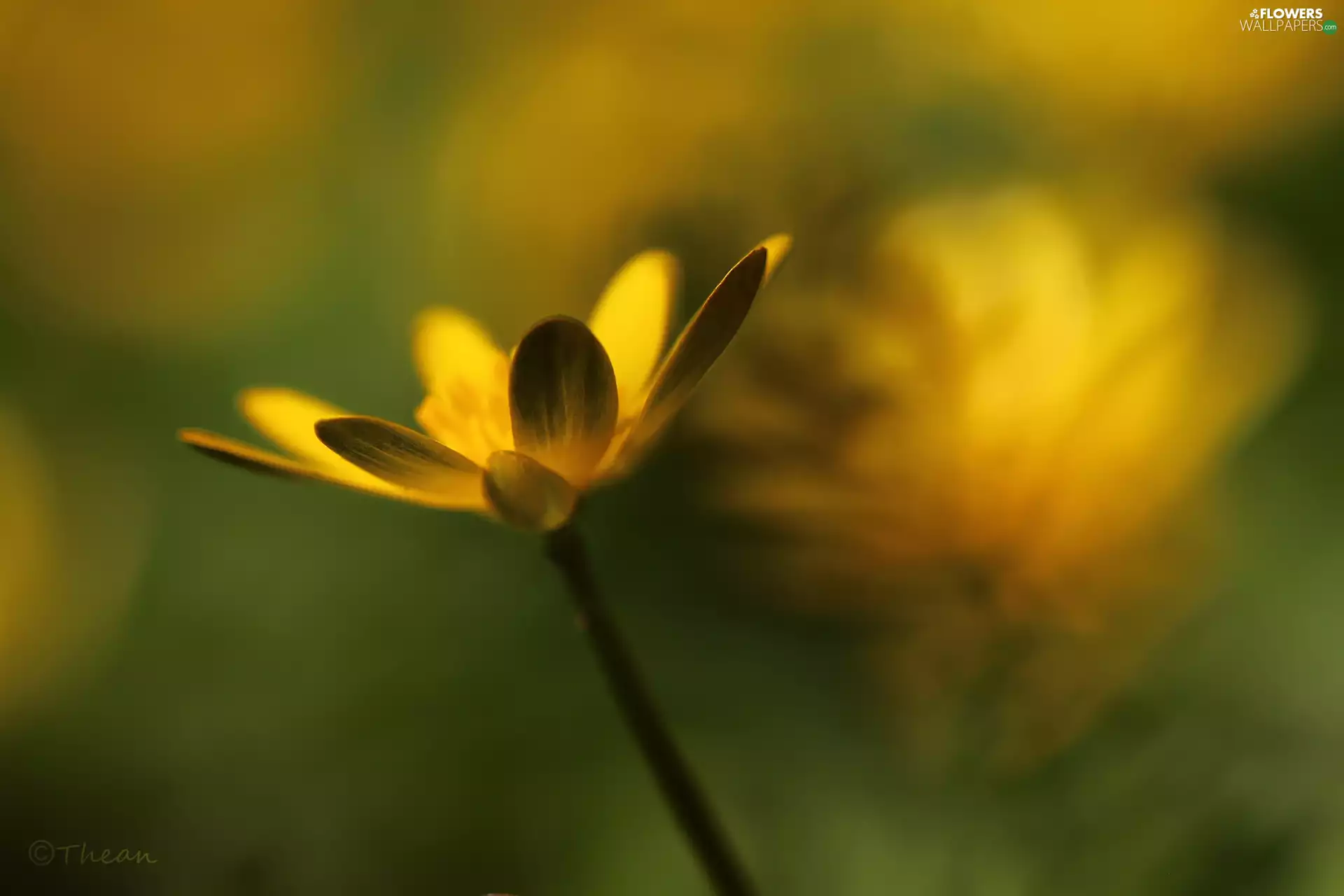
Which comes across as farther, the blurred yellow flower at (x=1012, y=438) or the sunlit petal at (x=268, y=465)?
the blurred yellow flower at (x=1012, y=438)

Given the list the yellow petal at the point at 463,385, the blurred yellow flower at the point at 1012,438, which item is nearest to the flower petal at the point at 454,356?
the yellow petal at the point at 463,385

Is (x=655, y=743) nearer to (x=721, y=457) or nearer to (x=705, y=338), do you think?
(x=705, y=338)

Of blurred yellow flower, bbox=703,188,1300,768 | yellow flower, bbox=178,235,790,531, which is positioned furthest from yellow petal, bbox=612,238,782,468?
blurred yellow flower, bbox=703,188,1300,768

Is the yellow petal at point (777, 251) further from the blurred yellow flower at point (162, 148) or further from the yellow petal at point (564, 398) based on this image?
the blurred yellow flower at point (162, 148)

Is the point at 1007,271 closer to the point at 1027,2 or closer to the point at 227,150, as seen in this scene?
the point at 1027,2

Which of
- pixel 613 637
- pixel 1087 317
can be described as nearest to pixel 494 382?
pixel 613 637

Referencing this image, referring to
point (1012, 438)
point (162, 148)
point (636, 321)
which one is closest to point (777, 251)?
point (636, 321)

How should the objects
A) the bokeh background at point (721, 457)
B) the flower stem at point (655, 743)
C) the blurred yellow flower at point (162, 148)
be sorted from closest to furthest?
the flower stem at point (655, 743) → the bokeh background at point (721, 457) → the blurred yellow flower at point (162, 148)

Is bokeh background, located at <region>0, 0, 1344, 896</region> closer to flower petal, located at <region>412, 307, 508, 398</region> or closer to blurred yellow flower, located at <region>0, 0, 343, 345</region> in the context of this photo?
blurred yellow flower, located at <region>0, 0, 343, 345</region>
